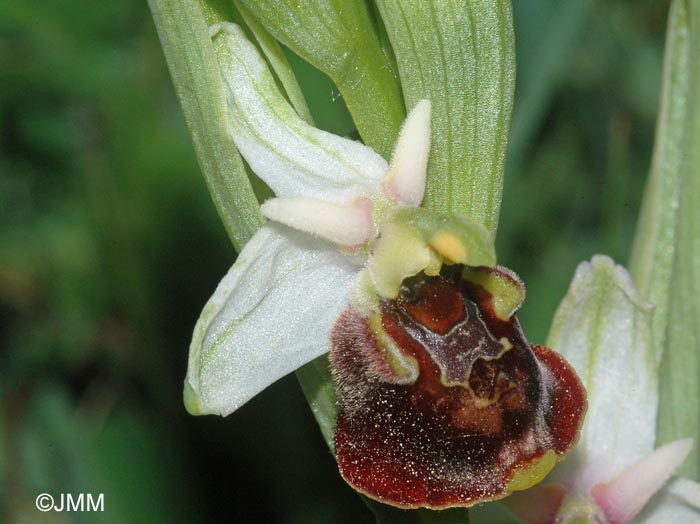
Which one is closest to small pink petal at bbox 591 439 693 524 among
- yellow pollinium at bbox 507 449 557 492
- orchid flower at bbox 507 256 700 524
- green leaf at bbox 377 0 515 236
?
orchid flower at bbox 507 256 700 524

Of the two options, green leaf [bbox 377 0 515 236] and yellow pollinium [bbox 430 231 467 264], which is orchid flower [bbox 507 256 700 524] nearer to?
green leaf [bbox 377 0 515 236]

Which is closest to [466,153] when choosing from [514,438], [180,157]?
[514,438]

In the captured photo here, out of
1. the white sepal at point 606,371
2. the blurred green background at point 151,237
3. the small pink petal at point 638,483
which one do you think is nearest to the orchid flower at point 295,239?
the white sepal at point 606,371

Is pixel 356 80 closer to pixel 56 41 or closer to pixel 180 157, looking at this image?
pixel 180 157

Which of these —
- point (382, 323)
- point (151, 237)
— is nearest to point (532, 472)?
point (382, 323)

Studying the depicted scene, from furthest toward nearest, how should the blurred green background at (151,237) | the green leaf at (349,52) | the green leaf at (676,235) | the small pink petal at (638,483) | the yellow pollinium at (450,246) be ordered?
the blurred green background at (151,237), the green leaf at (676,235), the small pink petal at (638,483), the green leaf at (349,52), the yellow pollinium at (450,246)

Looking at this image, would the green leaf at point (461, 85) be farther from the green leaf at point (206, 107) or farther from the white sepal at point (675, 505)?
the white sepal at point (675, 505)
